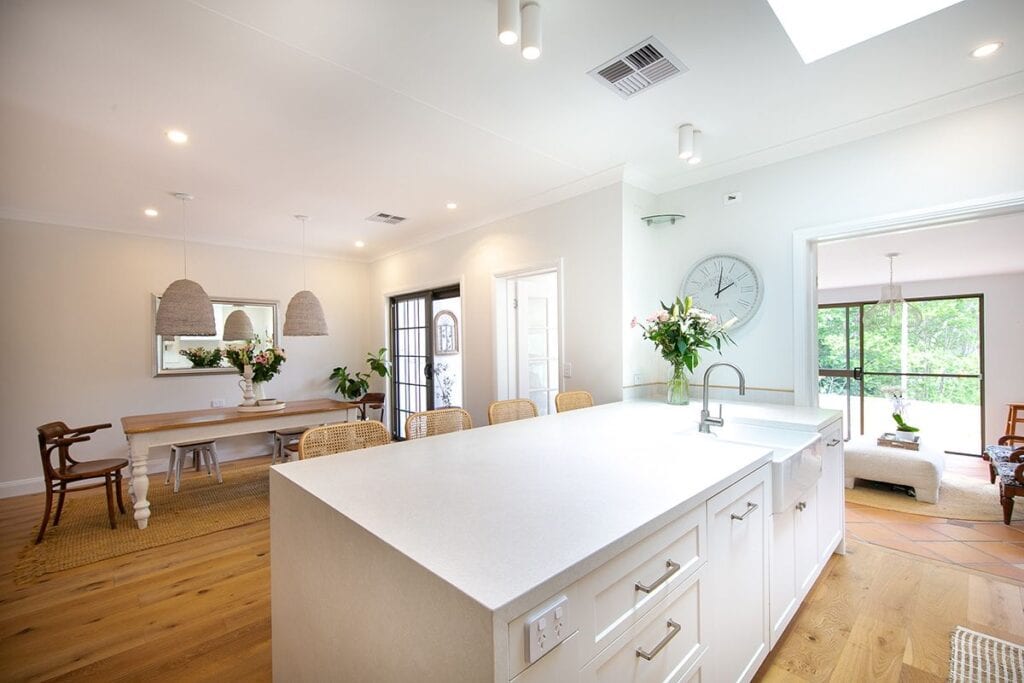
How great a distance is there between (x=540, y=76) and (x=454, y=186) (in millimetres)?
1571

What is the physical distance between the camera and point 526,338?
4328mm

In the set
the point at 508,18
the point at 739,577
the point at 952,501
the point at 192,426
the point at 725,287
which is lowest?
the point at 952,501

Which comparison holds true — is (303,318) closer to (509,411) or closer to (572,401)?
(509,411)

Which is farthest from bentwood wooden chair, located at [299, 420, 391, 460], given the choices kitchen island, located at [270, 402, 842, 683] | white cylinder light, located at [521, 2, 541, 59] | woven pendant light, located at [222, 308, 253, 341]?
woven pendant light, located at [222, 308, 253, 341]

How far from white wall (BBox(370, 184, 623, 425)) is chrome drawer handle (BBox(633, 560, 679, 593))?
220cm

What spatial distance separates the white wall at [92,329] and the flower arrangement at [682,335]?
15.4 ft

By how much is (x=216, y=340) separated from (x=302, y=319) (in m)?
1.74

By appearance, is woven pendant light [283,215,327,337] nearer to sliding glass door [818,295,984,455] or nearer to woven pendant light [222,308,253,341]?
woven pendant light [222,308,253,341]

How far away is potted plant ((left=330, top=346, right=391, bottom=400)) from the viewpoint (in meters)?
5.78

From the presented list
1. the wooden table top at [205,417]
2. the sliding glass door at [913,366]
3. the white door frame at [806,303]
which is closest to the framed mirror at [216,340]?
the wooden table top at [205,417]

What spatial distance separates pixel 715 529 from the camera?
1.29 metres

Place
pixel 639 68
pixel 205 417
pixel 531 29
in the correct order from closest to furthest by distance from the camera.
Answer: pixel 531 29
pixel 639 68
pixel 205 417

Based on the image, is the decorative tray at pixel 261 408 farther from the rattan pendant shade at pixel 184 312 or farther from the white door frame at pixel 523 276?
the white door frame at pixel 523 276

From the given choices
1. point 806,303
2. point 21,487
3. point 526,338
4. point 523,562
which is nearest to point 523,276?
point 526,338
